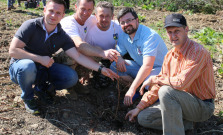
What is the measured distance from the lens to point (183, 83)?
2588 mm

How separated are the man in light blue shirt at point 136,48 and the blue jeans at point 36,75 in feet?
2.32

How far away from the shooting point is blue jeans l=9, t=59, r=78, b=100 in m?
3.01

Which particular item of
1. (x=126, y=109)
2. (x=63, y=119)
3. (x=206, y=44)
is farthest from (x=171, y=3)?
(x=63, y=119)

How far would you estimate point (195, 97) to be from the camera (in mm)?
2742

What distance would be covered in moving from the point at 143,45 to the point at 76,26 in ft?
3.52

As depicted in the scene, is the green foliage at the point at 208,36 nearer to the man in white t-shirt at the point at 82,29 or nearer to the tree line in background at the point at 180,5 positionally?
the tree line in background at the point at 180,5

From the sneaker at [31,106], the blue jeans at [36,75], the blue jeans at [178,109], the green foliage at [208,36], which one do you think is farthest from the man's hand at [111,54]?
the green foliage at [208,36]

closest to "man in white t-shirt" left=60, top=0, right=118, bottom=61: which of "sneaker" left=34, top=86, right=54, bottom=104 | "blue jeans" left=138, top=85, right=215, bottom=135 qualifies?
"sneaker" left=34, top=86, right=54, bottom=104

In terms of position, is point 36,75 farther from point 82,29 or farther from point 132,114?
point 132,114

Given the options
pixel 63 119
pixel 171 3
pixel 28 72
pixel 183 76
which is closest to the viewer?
pixel 183 76

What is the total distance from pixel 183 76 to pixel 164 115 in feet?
1.51

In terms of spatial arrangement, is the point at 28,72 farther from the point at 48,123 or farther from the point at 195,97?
the point at 195,97

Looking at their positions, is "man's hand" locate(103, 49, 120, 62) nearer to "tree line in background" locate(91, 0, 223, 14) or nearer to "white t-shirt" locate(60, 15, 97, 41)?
"white t-shirt" locate(60, 15, 97, 41)

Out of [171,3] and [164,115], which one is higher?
[171,3]
